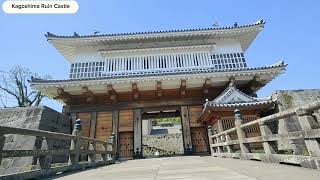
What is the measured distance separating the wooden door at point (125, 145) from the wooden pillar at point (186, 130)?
2.94 meters

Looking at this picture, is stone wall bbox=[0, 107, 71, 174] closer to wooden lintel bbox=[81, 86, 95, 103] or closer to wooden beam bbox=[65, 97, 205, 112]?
wooden beam bbox=[65, 97, 205, 112]

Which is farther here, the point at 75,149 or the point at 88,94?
the point at 88,94

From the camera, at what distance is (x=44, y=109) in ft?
32.2

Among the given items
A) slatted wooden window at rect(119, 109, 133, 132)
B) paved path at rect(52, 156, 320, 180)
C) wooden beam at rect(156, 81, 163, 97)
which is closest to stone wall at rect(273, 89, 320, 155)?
wooden beam at rect(156, 81, 163, 97)

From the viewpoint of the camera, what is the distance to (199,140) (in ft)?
39.5

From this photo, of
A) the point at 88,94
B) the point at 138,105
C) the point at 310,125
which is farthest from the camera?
the point at 138,105

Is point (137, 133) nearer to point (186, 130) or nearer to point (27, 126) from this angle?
point (186, 130)

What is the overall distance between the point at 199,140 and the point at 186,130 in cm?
91

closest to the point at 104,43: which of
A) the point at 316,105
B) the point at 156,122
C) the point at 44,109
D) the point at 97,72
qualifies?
the point at 97,72

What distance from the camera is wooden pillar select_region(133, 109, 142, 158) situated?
1169cm

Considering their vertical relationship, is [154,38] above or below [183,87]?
above

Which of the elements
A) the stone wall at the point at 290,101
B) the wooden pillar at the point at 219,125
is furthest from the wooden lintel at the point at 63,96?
the stone wall at the point at 290,101
